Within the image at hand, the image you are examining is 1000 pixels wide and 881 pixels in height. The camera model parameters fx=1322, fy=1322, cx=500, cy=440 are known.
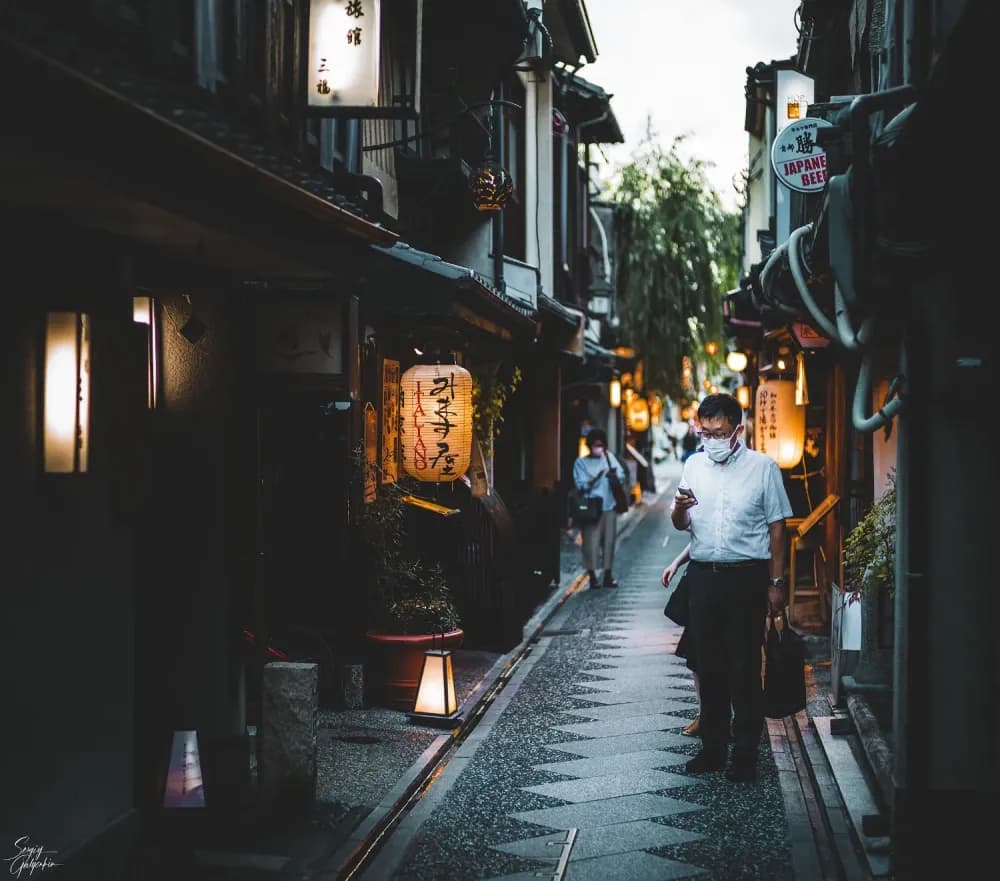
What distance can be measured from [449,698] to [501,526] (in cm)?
400

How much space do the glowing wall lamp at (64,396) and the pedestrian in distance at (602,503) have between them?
50.3 ft

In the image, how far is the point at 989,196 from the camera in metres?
6.46

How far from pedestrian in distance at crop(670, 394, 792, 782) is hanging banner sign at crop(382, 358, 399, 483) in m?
5.00

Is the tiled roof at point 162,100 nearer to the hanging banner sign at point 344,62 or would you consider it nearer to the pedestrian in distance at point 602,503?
the hanging banner sign at point 344,62

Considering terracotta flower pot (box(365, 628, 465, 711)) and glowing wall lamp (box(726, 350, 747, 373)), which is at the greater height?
glowing wall lamp (box(726, 350, 747, 373))

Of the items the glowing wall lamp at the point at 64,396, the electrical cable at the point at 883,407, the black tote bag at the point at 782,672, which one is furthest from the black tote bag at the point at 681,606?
the glowing wall lamp at the point at 64,396

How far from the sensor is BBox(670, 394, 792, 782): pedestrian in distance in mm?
9562

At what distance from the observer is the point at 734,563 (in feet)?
31.4

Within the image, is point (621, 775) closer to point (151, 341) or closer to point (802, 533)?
point (151, 341)

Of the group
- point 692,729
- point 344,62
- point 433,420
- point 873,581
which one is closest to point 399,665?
point 433,420

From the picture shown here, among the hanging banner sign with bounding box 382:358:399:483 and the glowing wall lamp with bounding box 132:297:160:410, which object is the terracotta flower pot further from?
the glowing wall lamp with bounding box 132:297:160:410

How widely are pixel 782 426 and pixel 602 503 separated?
430cm

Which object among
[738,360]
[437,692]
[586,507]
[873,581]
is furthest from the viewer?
[738,360]

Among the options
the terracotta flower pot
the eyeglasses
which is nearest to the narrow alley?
the terracotta flower pot
